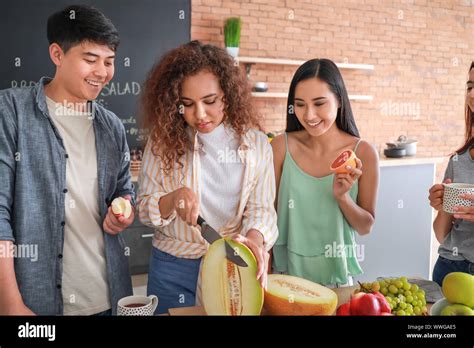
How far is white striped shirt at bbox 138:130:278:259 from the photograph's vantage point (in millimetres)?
784

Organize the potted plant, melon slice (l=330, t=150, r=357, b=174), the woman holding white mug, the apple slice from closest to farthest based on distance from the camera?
the apple slice, melon slice (l=330, t=150, r=357, b=174), the woman holding white mug, the potted plant

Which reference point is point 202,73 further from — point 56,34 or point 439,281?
point 439,281

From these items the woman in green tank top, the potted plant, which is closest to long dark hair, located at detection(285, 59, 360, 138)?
the woman in green tank top

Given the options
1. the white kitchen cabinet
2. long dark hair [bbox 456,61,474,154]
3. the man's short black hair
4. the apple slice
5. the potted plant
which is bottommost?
the white kitchen cabinet

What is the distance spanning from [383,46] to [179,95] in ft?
2.39

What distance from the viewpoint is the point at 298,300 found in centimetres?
61

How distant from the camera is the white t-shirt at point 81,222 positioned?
776 mm

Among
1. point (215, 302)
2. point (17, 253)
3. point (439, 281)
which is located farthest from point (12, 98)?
point (439, 281)

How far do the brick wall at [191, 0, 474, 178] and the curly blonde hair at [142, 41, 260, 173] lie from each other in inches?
8.0

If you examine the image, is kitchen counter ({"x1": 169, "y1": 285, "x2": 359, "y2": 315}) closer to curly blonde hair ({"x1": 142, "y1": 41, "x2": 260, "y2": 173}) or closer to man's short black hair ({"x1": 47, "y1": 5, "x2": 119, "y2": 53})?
curly blonde hair ({"x1": 142, "y1": 41, "x2": 260, "y2": 173})

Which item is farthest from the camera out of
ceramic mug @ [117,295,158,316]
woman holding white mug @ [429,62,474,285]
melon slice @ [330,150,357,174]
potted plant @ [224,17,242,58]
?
potted plant @ [224,17,242,58]

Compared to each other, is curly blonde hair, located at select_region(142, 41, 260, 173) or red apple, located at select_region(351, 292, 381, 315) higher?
curly blonde hair, located at select_region(142, 41, 260, 173)

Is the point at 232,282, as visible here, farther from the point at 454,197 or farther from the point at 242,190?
the point at 454,197
